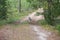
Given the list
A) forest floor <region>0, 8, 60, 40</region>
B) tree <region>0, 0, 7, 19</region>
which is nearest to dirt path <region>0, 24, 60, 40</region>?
forest floor <region>0, 8, 60, 40</region>

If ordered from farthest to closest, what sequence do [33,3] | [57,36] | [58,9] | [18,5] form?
[18,5], [33,3], [58,9], [57,36]

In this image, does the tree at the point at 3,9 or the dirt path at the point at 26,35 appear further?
the tree at the point at 3,9

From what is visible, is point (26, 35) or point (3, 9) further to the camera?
point (3, 9)

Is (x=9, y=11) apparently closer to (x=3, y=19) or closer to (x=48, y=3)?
(x=3, y=19)

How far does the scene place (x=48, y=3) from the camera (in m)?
19.7

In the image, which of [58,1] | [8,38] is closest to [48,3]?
[58,1]

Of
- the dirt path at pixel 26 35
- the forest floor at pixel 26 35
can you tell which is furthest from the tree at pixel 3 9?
the dirt path at pixel 26 35

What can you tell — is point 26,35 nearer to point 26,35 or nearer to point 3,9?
point 26,35

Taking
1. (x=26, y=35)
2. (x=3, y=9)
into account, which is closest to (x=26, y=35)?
(x=26, y=35)

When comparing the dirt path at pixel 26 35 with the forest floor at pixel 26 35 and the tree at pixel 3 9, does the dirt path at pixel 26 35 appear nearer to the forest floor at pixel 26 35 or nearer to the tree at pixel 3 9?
the forest floor at pixel 26 35

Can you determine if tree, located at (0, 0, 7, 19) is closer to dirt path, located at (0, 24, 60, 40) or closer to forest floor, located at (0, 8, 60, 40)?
forest floor, located at (0, 8, 60, 40)

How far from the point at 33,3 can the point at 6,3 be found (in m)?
2.85

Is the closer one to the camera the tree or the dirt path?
the dirt path

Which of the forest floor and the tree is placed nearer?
the forest floor
